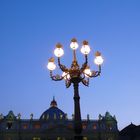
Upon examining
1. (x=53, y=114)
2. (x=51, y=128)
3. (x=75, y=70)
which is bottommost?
(x=75, y=70)

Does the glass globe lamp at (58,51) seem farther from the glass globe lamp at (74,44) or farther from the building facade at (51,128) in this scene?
the building facade at (51,128)

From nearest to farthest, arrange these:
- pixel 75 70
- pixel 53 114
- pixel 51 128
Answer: pixel 75 70 → pixel 51 128 → pixel 53 114

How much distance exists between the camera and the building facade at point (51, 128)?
318 feet

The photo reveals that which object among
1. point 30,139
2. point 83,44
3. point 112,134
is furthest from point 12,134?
point 83,44

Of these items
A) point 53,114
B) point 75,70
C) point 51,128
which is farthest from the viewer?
point 53,114

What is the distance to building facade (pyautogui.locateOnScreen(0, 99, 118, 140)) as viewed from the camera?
96875 mm

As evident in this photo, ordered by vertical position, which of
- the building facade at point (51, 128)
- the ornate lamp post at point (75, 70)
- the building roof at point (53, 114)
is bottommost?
the ornate lamp post at point (75, 70)

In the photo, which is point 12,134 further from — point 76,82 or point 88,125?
point 76,82

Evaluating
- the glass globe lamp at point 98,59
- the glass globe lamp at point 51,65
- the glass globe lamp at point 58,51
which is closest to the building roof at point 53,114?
the glass globe lamp at point 51,65

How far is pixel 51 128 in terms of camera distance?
9794 cm

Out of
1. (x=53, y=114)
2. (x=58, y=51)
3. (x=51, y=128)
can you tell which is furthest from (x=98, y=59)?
(x=53, y=114)

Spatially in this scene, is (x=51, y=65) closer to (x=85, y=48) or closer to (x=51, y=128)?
(x=85, y=48)

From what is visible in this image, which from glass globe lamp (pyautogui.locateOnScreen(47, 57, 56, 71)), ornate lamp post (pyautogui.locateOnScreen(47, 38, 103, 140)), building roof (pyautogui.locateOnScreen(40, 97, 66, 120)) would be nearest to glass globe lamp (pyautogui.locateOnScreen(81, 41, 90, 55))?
ornate lamp post (pyautogui.locateOnScreen(47, 38, 103, 140))

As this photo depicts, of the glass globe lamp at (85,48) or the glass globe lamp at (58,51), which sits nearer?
the glass globe lamp at (85,48)
